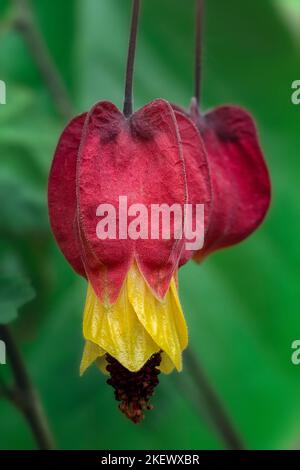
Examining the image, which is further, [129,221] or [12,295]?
[12,295]

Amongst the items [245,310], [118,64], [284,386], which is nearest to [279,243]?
[245,310]

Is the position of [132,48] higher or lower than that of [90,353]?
higher

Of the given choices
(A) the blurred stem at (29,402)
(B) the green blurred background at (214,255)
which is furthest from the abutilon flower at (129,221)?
(B) the green blurred background at (214,255)

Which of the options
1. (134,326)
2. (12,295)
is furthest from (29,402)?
(134,326)

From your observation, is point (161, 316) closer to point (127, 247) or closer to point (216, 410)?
point (127, 247)

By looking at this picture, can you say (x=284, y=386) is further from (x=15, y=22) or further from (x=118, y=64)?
(x=15, y=22)

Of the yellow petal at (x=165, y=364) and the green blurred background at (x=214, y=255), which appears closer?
the yellow petal at (x=165, y=364)

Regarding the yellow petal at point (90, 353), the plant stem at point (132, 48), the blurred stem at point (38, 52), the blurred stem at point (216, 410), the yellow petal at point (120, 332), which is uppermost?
the blurred stem at point (38, 52)

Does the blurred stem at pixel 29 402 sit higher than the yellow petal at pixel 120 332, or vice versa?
the yellow petal at pixel 120 332

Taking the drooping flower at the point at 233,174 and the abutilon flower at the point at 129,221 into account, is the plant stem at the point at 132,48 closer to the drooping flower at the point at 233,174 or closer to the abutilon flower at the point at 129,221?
the abutilon flower at the point at 129,221
